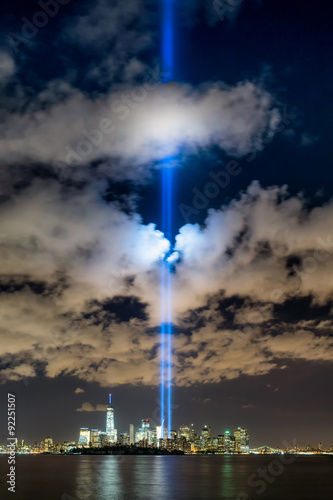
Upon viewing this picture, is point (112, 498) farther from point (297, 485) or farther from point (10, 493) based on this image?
point (297, 485)

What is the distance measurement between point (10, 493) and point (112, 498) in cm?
2039

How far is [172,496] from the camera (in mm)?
83188

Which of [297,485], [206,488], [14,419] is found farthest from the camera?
[297,485]

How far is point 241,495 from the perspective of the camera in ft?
272

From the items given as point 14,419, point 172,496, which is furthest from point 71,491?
point 14,419

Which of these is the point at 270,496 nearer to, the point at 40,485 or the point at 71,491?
the point at 71,491

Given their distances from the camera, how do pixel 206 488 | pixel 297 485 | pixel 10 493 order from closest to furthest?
pixel 10 493 → pixel 206 488 → pixel 297 485

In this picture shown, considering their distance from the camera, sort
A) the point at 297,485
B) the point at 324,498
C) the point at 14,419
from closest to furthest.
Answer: the point at 14,419 → the point at 324,498 → the point at 297,485

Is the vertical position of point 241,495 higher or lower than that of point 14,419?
lower

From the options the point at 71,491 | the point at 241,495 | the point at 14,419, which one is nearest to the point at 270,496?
the point at 241,495

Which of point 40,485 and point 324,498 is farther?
point 40,485

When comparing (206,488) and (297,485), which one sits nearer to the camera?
(206,488)

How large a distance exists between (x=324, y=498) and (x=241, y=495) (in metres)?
14.3

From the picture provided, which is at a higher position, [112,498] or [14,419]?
[14,419]
